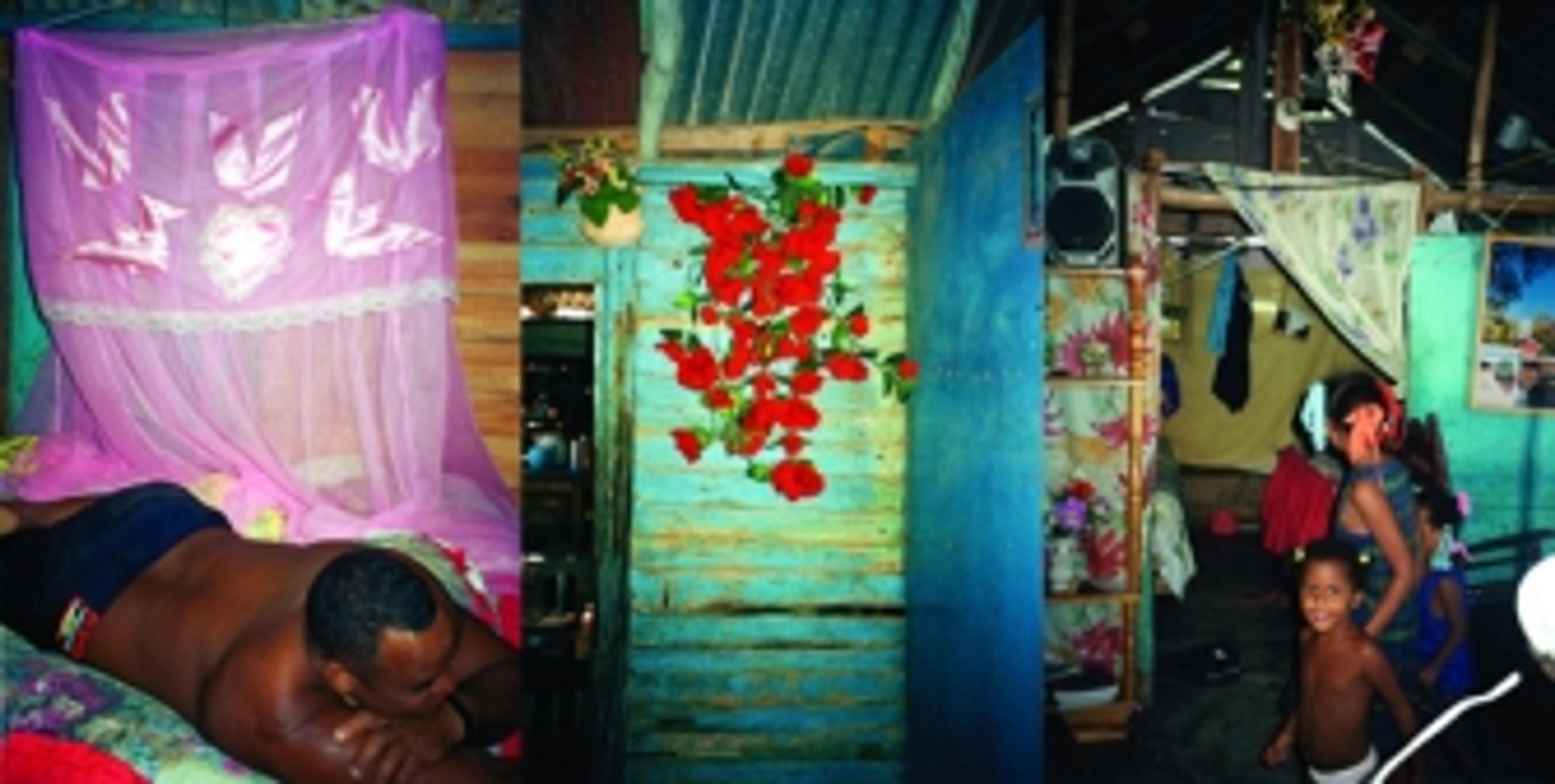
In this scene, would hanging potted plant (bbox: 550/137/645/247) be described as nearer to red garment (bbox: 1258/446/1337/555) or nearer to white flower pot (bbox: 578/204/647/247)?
white flower pot (bbox: 578/204/647/247)

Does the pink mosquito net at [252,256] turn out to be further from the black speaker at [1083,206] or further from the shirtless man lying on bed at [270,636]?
the black speaker at [1083,206]

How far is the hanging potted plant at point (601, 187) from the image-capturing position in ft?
11.8

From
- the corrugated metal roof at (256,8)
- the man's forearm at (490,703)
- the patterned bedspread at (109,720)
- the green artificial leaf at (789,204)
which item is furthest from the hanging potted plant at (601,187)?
the patterned bedspread at (109,720)

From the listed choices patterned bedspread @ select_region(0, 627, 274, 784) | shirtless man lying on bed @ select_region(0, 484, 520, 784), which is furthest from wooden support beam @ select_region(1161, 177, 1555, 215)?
patterned bedspread @ select_region(0, 627, 274, 784)

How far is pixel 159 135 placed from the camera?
3.75m

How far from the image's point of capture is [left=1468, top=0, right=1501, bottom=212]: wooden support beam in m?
5.68

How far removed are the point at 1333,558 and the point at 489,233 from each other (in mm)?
4037

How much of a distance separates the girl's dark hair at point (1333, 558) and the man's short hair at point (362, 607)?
11.3ft

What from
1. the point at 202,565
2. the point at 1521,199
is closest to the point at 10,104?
the point at 202,565

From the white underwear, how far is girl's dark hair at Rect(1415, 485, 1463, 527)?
1.51 metres

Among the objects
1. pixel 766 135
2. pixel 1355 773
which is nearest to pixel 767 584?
pixel 766 135

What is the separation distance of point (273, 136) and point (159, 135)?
1.65 ft

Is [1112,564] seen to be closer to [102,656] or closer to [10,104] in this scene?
[102,656]

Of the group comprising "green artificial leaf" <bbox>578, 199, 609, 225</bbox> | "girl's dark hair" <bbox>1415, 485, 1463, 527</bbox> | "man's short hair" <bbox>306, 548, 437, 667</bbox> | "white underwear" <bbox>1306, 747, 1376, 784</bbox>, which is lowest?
"white underwear" <bbox>1306, 747, 1376, 784</bbox>
